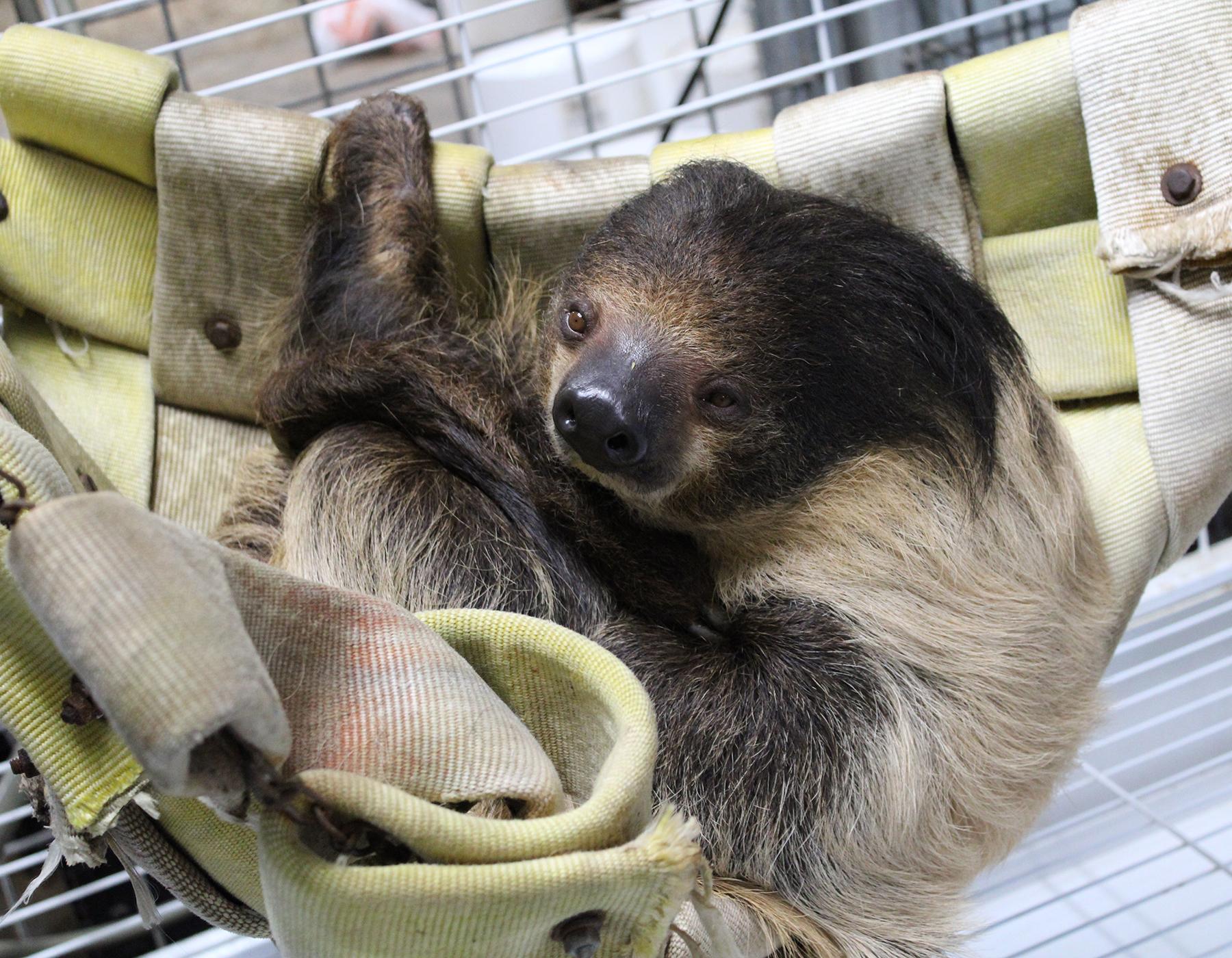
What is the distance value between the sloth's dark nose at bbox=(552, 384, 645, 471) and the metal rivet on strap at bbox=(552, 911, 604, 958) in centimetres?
66

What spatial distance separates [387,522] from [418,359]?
27cm

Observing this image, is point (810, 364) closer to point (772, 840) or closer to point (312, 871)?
point (772, 840)

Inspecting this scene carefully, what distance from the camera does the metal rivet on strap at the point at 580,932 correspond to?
1016mm

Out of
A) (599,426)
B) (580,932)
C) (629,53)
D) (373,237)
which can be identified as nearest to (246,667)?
(580,932)

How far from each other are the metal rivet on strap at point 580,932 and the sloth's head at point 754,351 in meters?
Result: 0.67

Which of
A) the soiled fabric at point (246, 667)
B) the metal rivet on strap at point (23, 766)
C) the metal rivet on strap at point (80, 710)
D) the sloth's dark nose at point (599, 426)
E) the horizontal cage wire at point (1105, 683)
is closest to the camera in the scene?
the soiled fabric at point (246, 667)

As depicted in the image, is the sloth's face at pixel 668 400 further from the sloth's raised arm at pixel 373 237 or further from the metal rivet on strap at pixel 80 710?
the metal rivet on strap at pixel 80 710

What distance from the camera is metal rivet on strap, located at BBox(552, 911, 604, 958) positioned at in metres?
1.02

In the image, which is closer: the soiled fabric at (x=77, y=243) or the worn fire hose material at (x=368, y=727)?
the worn fire hose material at (x=368, y=727)

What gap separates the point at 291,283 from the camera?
1968mm

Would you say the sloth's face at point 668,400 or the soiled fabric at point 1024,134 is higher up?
the soiled fabric at point 1024,134

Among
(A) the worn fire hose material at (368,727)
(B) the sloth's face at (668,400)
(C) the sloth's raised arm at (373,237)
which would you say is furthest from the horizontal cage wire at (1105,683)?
(A) the worn fire hose material at (368,727)

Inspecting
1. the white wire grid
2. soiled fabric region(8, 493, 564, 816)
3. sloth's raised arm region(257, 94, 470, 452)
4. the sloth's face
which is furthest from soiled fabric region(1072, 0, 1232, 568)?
soiled fabric region(8, 493, 564, 816)

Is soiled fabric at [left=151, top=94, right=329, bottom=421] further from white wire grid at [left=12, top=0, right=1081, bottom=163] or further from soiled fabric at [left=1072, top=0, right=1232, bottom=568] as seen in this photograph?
soiled fabric at [left=1072, top=0, right=1232, bottom=568]
